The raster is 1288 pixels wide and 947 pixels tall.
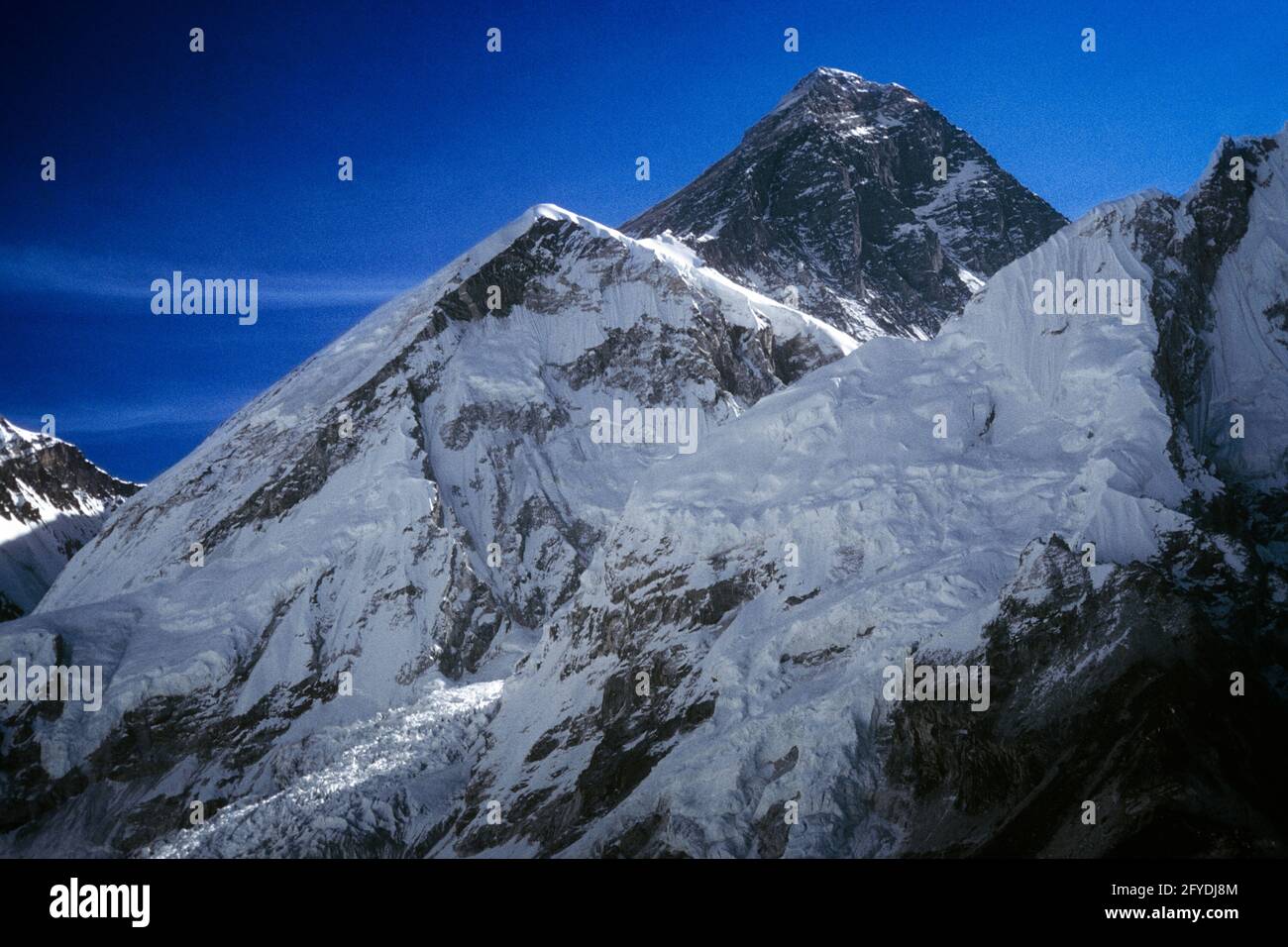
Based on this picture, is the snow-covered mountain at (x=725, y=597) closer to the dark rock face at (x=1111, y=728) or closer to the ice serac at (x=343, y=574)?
the dark rock face at (x=1111, y=728)

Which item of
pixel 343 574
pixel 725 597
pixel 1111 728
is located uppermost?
pixel 343 574

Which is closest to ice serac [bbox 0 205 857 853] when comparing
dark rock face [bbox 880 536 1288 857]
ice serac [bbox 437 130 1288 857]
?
ice serac [bbox 437 130 1288 857]

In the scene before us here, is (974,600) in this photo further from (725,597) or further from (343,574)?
(343,574)

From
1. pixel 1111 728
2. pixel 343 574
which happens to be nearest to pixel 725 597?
pixel 1111 728

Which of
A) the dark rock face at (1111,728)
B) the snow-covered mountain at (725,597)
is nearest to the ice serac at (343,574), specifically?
the snow-covered mountain at (725,597)

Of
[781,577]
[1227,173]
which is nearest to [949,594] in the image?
[781,577]

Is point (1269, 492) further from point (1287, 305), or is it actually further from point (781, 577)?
point (781, 577)
